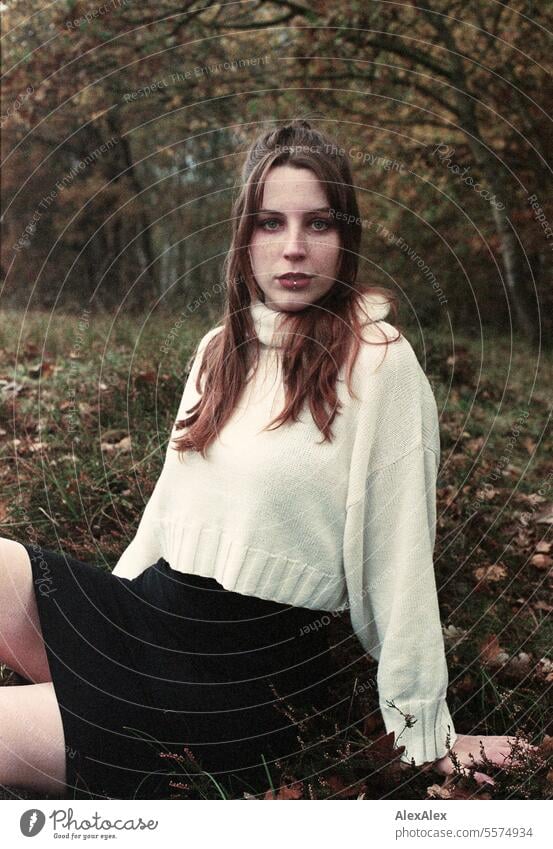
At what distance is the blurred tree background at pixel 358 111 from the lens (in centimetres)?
356

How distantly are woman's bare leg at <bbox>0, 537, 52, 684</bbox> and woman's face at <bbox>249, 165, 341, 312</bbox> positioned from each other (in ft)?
2.24

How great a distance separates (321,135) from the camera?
1.51 meters

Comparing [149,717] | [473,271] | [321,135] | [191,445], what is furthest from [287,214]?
[473,271]

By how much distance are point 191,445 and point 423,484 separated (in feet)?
1.45

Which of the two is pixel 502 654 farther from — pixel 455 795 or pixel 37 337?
pixel 37 337

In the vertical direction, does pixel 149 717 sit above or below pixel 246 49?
below

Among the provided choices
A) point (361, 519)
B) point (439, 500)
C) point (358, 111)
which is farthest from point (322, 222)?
point (358, 111)

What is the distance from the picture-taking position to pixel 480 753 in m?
1.58

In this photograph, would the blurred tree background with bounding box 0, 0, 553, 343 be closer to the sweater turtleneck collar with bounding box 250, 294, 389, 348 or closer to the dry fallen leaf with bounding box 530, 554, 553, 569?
the dry fallen leaf with bounding box 530, 554, 553, 569

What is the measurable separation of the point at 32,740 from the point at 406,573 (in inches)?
27.5

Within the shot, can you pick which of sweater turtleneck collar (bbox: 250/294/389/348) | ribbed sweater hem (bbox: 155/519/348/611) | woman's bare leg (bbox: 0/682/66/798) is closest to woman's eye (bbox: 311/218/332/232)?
sweater turtleneck collar (bbox: 250/294/389/348)

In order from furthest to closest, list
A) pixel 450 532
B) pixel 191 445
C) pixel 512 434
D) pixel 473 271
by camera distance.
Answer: pixel 473 271 < pixel 512 434 < pixel 450 532 < pixel 191 445

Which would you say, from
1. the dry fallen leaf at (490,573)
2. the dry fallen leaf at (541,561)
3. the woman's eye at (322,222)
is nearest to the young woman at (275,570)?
the woman's eye at (322,222)
